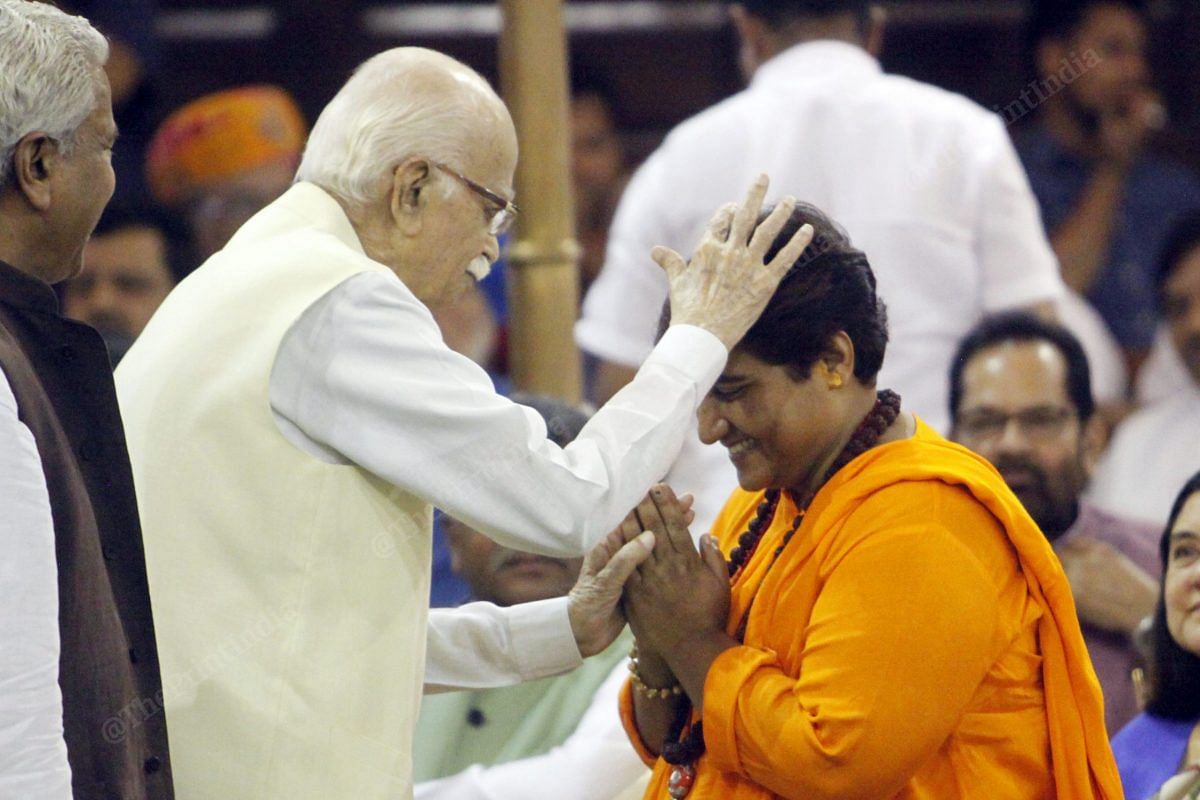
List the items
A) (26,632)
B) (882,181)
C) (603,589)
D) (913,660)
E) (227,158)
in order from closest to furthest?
(26,632) → (913,660) → (603,589) → (882,181) → (227,158)

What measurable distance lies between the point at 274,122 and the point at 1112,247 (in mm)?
2515

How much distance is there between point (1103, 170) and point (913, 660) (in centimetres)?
362

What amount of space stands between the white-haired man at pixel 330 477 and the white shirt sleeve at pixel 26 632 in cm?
42

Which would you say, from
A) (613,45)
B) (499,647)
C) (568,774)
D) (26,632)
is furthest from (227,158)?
(26,632)

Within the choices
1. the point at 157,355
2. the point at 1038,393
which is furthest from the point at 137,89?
the point at 157,355

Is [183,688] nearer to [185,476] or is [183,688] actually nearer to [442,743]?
[185,476]

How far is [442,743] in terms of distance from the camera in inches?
131

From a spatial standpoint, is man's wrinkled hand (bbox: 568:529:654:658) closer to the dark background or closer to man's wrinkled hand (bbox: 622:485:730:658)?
man's wrinkled hand (bbox: 622:485:730:658)

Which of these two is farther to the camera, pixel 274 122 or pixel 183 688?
pixel 274 122

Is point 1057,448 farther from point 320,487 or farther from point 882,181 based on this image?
point 320,487

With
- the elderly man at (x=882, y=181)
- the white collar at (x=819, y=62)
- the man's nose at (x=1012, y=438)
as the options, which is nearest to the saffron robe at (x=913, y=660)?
the man's nose at (x=1012, y=438)

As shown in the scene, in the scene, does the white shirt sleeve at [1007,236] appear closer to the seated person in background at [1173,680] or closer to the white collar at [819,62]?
the white collar at [819,62]

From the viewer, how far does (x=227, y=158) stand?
5.59m

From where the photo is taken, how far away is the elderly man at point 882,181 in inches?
158
